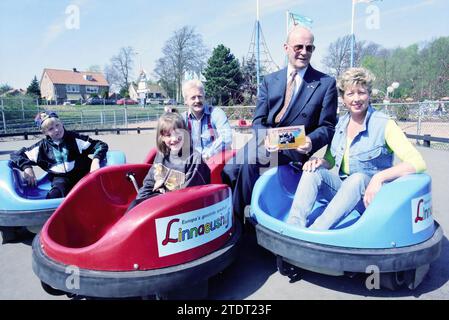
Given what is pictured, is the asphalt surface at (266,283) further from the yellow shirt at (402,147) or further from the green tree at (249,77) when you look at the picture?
the green tree at (249,77)

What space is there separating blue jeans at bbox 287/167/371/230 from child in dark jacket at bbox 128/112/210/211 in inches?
24.7

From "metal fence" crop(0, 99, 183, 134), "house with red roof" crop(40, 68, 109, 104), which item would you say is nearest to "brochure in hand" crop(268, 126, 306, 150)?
"metal fence" crop(0, 99, 183, 134)

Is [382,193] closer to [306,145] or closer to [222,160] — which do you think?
[306,145]

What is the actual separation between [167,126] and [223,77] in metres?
28.5

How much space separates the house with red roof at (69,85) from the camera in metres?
43.5

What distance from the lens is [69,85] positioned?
44.6 meters

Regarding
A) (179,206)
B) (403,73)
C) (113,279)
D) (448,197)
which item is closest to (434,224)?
(179,206)

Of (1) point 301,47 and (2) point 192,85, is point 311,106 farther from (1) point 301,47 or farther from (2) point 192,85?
(2) point 192,85

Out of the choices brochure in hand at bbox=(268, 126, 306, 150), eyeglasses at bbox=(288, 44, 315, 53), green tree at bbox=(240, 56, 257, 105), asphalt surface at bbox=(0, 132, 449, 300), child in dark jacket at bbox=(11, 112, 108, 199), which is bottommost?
asphalt surface at bbox=(0, 132, 449, 300)

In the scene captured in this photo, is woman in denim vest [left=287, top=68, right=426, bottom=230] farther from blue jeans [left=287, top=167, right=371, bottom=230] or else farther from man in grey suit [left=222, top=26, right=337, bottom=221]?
man in grey suit [left=222, top=26, right=337, bottom=221]

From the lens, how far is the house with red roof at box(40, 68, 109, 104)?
4353 centimetres

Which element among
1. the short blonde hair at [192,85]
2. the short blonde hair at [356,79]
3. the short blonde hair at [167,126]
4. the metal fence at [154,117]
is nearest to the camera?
the short blonde hair at [356,79]

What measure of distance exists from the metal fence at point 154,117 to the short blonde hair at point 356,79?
786 centimetres

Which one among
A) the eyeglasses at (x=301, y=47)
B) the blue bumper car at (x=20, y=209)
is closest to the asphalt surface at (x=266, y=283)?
the blue bumper car at (x=20, y=209)
